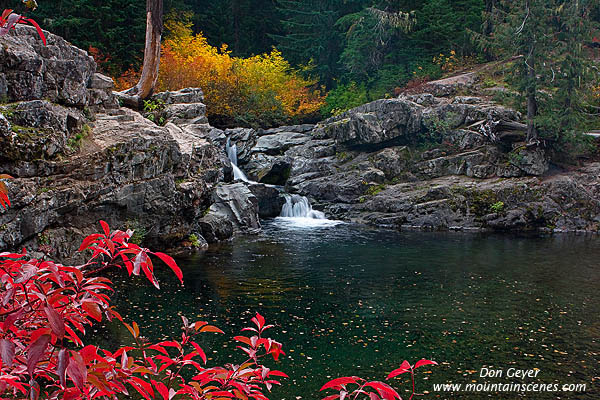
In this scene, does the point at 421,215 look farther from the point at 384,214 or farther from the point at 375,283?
the point at 375,283

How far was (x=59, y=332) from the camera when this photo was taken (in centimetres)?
151

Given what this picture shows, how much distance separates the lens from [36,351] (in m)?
1.56

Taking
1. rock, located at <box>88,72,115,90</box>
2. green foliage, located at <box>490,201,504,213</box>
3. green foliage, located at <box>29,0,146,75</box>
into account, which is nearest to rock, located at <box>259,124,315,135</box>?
green foliage, located at <box>29,0,146,75</box>

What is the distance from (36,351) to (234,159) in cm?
2495

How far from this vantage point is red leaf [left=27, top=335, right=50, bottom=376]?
1.52m

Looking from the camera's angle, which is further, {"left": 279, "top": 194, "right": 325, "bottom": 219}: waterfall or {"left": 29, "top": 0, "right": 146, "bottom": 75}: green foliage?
{"left": 29, "top": 0, "right": 146, "bottom": 75}: green foliage

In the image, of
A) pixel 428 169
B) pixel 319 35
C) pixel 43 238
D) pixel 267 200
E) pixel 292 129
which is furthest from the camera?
pixel 319 35

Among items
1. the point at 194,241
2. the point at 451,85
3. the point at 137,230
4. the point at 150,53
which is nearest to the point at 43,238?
the point at 137,230

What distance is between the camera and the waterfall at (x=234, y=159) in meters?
24.7

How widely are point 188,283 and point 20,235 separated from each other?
11.8 ft

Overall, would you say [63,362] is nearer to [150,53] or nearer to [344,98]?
[150,53]

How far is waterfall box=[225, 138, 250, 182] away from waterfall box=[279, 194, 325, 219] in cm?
270

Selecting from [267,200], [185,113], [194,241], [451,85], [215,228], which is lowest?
[194,241]

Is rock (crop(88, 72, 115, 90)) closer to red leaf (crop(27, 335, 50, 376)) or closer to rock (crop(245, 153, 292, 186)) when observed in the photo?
rock (crop(245, 153, 292, 186))
